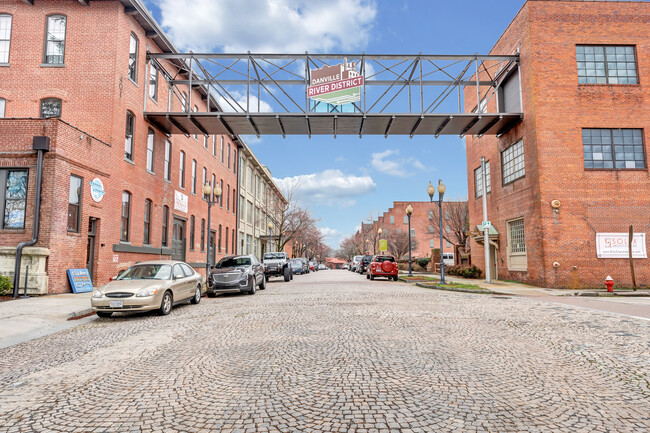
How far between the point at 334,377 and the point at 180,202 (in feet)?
75.4

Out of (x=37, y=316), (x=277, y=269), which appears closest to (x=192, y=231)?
(x=277, y=269)

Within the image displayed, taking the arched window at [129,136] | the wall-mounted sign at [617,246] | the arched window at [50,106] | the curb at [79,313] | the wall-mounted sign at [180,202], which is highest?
the arched window at [50,106]

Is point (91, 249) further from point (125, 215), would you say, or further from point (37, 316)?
point (37, 316)

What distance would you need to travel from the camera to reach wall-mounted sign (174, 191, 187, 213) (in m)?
25.5

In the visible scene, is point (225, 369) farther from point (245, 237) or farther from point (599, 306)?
point (245, 237)

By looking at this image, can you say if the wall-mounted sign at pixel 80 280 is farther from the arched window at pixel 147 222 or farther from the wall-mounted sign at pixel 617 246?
the wall-mounted sign at pixel 617 246

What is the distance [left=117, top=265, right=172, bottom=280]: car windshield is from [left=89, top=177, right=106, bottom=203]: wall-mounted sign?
665 cm

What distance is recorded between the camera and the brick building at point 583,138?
18.9 m

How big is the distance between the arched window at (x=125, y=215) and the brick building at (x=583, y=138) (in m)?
18.4

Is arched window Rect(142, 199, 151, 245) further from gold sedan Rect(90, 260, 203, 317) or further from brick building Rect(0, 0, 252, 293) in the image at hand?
gold sedan Rect(90, 260, 203, 317)

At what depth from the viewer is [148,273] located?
11.7 meters

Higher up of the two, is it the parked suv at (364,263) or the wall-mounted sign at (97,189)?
the wall-mounted sign at (97,189)

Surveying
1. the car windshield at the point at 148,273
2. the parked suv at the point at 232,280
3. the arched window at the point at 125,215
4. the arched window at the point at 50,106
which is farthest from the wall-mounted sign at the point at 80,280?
the arched window at the point at 50,106

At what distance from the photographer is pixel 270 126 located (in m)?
22.1
